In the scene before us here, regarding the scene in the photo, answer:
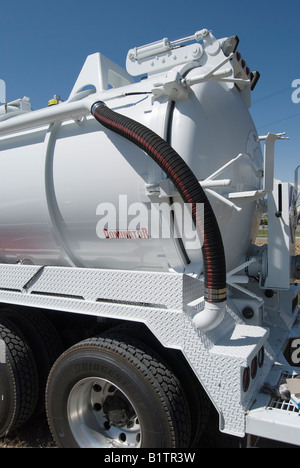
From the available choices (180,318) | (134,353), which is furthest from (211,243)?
(134,353)

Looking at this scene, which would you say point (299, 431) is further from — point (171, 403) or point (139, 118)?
point (139, 118)

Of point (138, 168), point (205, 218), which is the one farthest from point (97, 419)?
point (138, 168)

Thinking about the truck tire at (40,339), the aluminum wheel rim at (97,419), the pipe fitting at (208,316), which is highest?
the pipe fitting at (208,316)

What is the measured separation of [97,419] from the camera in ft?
9.32

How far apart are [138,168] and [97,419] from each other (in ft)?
6.41

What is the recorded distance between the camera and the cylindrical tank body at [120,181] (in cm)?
264

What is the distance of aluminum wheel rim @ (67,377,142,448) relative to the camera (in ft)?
8.70

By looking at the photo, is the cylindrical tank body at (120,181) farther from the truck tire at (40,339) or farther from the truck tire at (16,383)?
the truck tire at (16,383)

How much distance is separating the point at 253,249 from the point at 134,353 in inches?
68.2

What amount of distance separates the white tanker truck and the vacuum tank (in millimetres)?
12

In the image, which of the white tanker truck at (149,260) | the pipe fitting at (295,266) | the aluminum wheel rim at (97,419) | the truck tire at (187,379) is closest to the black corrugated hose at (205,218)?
the white tanker truck at (149,260)

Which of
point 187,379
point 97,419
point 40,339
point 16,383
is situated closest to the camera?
point 187,379

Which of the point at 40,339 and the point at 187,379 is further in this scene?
the point at 40,339

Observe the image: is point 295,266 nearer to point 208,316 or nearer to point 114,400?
point 208,316
